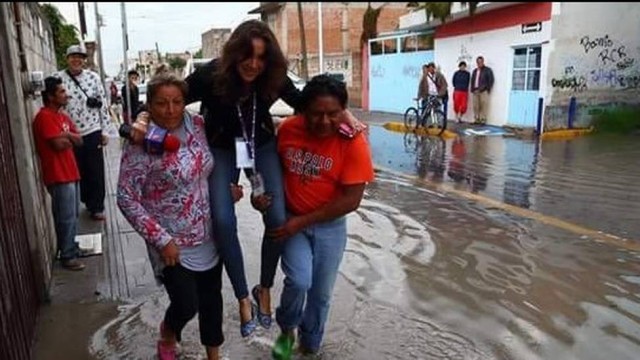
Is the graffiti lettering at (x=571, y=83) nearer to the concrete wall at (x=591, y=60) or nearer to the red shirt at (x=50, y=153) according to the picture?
the concrete wall at (x=591, y=60)

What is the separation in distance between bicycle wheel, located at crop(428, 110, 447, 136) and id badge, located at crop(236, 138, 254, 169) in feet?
38.1

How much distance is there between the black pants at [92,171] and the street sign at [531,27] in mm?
10837

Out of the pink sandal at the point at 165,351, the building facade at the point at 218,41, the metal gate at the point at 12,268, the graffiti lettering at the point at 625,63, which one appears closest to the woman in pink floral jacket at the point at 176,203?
the pink sandal at the point at 165,351

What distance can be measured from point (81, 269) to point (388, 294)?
242cm

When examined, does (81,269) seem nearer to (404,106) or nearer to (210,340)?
(210,340)

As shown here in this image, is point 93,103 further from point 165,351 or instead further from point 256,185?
point 256,185

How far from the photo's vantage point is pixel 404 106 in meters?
20.9

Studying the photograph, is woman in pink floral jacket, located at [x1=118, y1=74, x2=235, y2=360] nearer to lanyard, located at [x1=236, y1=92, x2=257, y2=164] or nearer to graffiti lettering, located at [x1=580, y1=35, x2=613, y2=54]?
lanyard, located at [x1=236, y1=92, x2=257, y2=164]

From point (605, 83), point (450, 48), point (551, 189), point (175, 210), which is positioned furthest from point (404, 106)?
point (175, 210)

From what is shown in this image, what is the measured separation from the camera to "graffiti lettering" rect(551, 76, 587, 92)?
45.1 feet

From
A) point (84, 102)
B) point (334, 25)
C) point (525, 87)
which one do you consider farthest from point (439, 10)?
point (334, 25)

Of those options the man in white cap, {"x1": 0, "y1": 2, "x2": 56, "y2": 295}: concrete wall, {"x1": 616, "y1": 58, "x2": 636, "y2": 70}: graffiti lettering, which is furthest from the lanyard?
{"x1": 616, "y1": 58, "x2": 636, "y2": 70}: graffiti lettering

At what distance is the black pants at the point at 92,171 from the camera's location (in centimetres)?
614

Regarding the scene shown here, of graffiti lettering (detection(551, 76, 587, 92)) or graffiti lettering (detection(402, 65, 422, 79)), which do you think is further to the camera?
graffiti lettering (detection(402, 65, 422, 79))
